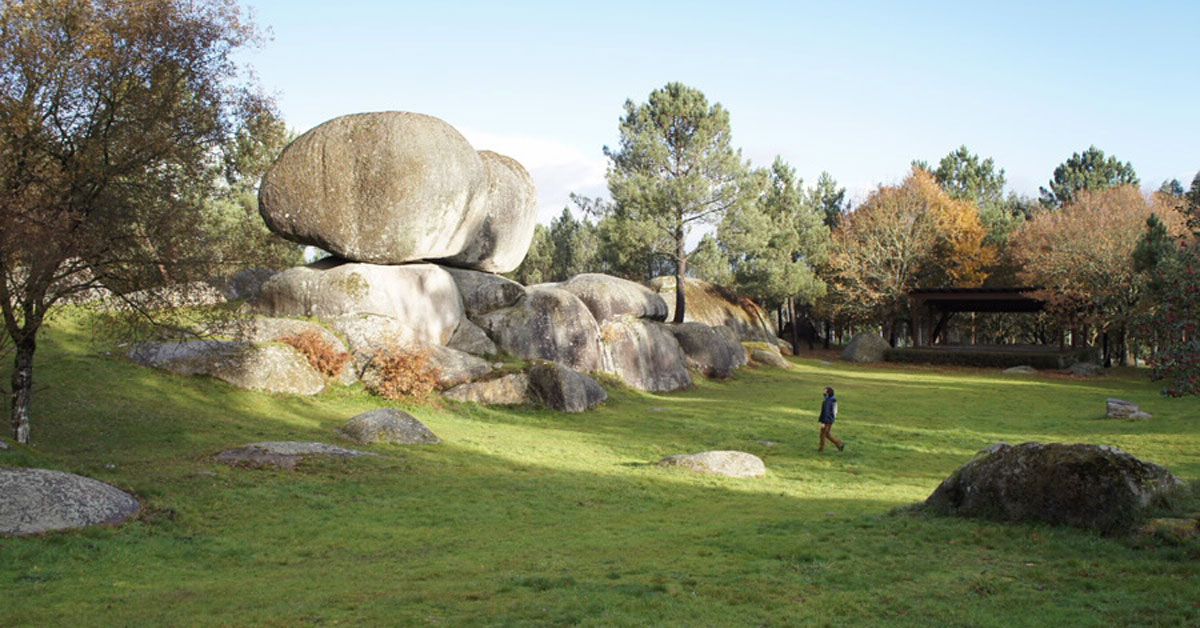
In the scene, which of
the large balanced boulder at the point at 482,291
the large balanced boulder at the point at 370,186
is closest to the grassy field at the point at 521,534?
the large balanced boulder at the point at 370,186

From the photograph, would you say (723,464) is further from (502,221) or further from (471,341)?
(502,221)

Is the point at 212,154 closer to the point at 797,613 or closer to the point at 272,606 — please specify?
the point at 272,606

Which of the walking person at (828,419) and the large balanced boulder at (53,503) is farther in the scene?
the walking person at (828,419)

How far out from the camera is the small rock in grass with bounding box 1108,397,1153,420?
105 feet

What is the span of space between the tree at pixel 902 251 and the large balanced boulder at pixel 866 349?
344 centimetres

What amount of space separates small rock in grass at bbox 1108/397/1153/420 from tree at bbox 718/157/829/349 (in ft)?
88.7

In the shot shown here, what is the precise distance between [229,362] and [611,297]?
64.3 feet


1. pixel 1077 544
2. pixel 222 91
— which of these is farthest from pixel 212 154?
pixel 1077 544

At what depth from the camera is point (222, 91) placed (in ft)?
66.2

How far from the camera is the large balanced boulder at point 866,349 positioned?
6525 cm

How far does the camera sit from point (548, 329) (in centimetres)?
3556

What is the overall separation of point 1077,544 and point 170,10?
19263 millimetres

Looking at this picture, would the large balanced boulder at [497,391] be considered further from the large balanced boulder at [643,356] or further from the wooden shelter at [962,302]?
the wooden shelter at [962,302]

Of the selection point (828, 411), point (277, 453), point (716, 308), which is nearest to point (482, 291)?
point (828, 411)
